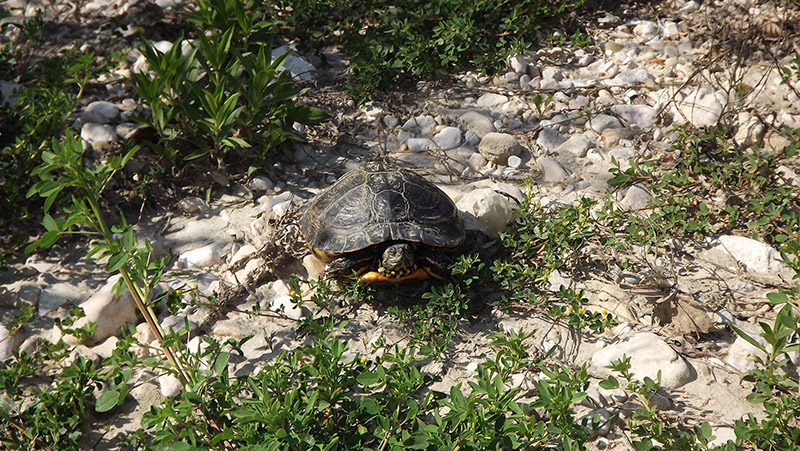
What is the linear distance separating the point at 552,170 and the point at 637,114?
1.02 m

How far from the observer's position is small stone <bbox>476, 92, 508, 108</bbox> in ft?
17.2

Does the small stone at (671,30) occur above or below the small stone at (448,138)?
above

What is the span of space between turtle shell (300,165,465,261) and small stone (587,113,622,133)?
176cm

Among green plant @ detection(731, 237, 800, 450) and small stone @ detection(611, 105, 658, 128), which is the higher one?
small stone @ detection(611, 105, 658, 128)

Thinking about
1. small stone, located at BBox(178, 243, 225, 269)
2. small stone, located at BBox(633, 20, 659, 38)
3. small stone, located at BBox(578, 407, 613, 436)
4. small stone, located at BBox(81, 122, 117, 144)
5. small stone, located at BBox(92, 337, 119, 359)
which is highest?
small stone, located at BBox(633, 20, 659, 38)

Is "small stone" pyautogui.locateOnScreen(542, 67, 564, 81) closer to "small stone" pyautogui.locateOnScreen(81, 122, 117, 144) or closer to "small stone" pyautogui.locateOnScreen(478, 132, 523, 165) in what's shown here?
"small stone" pyautogui.locateOnScreen(478, 132, 523, 165)

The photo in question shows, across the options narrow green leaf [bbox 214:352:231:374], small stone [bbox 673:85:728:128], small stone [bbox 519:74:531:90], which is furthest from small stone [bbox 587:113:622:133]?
narrow green leaf [bbox 214:352:231:374]

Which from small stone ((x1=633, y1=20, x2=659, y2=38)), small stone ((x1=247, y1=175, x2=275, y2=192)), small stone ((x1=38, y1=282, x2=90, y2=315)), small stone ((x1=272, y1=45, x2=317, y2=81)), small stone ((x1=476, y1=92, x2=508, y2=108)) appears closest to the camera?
small stone ((x1=38, y1=282, x2=90, y2=315))

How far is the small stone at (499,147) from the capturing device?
4668 mm

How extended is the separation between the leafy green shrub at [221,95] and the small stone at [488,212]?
1529mm

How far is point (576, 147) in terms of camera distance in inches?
185

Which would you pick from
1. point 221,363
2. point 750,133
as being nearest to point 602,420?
point 221,363

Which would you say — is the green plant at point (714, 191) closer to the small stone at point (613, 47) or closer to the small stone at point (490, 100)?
the small stone at point (490, 100)

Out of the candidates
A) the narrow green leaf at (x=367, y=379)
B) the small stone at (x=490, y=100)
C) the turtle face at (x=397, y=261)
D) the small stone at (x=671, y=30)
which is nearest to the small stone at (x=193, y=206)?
the turtle face at (x=397, y=261)
